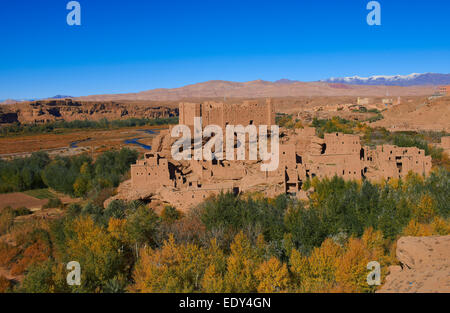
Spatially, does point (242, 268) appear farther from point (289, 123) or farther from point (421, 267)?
point (289, 123)

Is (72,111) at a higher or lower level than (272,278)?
higher

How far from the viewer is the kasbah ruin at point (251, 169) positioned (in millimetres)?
23125

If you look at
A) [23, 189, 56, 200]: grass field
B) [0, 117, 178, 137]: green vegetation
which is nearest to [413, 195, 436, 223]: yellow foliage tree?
[23, 189, 56, 200]: grass field

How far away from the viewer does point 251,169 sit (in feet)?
82.3

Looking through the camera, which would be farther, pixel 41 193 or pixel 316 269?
pixel 41 193

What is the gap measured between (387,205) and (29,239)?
21.2m

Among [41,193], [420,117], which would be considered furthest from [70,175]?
[420,117]

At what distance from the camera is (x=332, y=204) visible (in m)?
19.6

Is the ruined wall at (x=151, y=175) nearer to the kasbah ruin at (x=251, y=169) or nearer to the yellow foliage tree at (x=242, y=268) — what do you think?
the kasbah ruin at (x=251, y=169)

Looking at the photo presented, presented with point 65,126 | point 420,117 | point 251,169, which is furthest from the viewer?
point 65,126

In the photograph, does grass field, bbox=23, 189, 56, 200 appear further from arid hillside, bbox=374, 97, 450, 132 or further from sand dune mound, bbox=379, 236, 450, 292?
arid hillside, bbox=374, 97, 450, 132

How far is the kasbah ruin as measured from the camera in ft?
75.9

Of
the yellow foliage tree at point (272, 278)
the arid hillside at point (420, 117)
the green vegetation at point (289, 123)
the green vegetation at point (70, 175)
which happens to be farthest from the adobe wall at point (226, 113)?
the arid hillside at point (420, 117)
